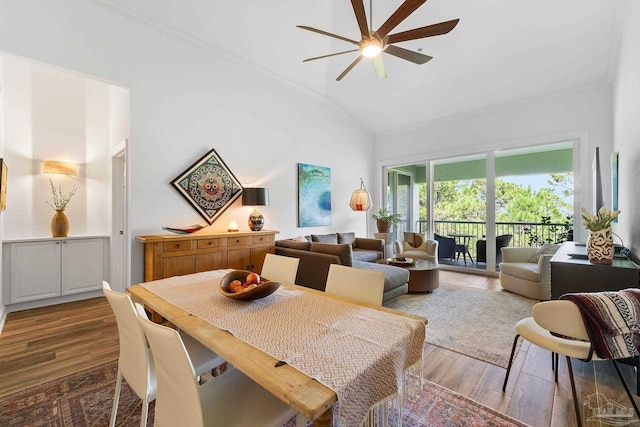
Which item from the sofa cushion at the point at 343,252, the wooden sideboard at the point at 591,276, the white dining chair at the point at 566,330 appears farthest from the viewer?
the sofa cushion at the point at 343,252

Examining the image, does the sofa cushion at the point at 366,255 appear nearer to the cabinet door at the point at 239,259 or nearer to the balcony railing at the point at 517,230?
the balcony railing at the point at 517,230

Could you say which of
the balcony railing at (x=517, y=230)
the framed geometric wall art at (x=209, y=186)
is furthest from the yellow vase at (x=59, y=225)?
the balcony railing at (x=517, y=230)

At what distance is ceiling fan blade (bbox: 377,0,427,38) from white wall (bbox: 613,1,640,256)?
5.95 ft

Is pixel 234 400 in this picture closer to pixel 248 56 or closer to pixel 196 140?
pixel 196 140

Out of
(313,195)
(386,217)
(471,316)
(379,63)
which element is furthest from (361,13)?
(386,217)

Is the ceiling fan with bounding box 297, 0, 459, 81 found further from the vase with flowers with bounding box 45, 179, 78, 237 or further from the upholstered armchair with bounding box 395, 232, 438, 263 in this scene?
the vase with flowers with bounding box 45, 179, 78, 237

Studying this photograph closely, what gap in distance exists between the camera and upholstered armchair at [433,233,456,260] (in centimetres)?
544

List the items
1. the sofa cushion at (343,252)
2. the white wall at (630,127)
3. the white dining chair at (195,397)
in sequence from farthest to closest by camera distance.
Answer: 1. the sofa cushion at (343,252)
2. the white wall at (630,127)
3. the white dining chair at (195,397)

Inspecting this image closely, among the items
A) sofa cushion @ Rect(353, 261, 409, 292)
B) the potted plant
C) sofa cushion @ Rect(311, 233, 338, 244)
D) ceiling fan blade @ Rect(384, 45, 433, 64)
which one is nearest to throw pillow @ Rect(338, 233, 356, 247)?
sofa cushion @ Rect(311, 233, 338, 244)

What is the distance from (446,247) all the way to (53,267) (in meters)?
6.28

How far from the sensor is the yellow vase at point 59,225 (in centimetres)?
361

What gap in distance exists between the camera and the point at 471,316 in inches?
121

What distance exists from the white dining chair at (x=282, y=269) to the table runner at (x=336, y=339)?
403 mm

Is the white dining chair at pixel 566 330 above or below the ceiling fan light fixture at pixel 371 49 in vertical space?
below
